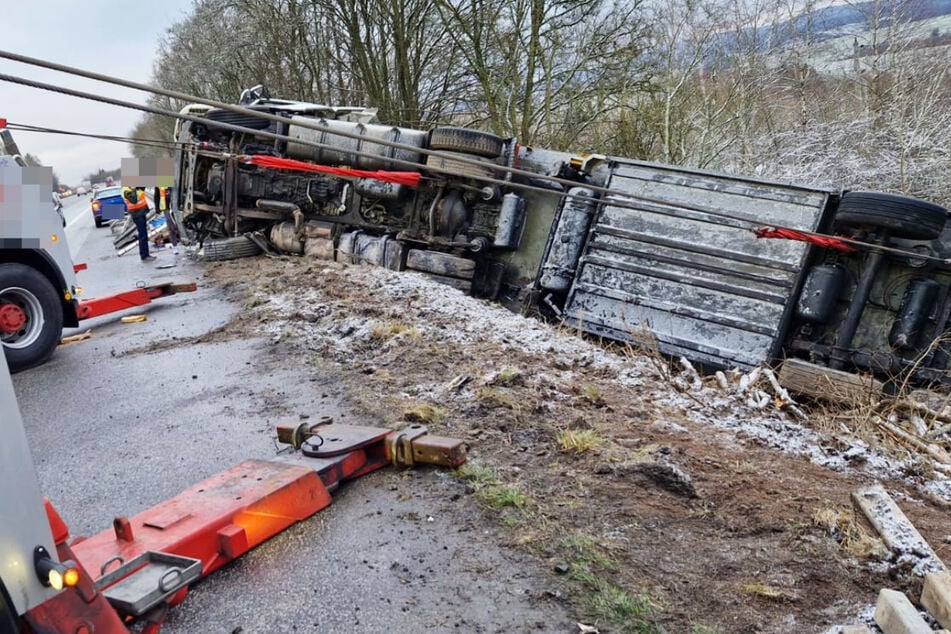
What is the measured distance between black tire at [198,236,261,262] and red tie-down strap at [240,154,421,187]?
1307mm

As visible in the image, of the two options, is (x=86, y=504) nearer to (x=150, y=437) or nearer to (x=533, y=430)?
(x=150, y=437)

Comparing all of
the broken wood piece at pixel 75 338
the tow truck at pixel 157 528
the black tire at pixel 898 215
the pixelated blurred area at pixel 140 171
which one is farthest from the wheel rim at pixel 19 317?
the black tire at pixel 898 215

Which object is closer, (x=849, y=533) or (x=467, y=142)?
(x=849, y=533)

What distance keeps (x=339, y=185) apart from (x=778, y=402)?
6.67m

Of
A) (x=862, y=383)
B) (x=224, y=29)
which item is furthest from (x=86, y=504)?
(x=224, y=29)

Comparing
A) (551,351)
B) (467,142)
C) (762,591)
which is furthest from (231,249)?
(762,591)

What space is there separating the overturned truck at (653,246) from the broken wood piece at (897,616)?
2648 mm

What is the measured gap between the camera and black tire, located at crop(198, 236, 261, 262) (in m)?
10.3

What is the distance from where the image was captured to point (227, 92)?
2273 cm

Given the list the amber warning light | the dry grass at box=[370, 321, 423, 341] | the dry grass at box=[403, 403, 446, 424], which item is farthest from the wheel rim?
the amber warning light

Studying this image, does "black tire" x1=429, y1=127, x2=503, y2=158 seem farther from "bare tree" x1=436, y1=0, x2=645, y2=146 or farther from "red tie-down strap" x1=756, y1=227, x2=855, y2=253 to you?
"bare tree" x1=436, y1=0, x2=645, y2=146

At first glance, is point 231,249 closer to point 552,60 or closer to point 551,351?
point 551,351

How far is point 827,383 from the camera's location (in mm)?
5387

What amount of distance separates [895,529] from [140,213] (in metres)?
13.2
